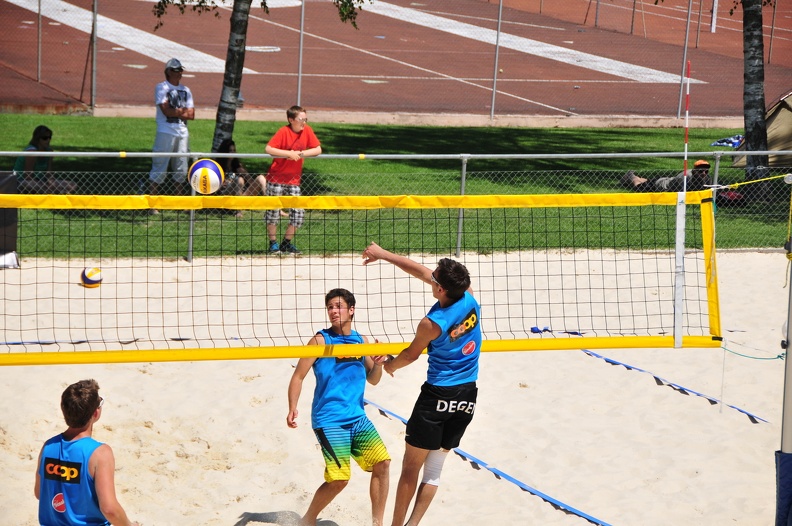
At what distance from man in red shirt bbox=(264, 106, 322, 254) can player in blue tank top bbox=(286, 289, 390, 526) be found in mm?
5229

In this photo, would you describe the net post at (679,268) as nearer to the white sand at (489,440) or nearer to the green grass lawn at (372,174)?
the white sand at (489,440)

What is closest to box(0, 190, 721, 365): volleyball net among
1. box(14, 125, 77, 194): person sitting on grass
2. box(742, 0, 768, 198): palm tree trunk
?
box(14, 125, 77, 194): person sitting on grass

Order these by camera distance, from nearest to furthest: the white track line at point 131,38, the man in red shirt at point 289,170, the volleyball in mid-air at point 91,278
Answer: the volleyball in mid-air at point 91,278 → the man in red shirt at point 289,170 → the white track line at point 131,38

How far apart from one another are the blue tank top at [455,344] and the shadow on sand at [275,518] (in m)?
1.49

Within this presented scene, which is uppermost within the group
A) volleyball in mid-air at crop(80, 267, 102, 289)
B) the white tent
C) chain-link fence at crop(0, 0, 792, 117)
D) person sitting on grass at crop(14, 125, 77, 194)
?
chain-link fence at crop(0, 0, 792, 117)

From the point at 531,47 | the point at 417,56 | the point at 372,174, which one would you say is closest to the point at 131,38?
the point at 417,56

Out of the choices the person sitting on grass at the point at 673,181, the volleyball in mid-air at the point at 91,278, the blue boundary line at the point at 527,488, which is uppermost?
the person sitting on grass at the point at 673,181

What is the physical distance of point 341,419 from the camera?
626 cm

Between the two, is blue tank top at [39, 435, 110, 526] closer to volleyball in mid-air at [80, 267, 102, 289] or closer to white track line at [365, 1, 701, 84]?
volleyball in mid-air at [80, 267, 102, 289]

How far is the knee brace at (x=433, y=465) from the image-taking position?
20.6 feet

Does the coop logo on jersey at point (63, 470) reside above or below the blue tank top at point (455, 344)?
below

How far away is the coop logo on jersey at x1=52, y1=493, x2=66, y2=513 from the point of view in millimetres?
4902

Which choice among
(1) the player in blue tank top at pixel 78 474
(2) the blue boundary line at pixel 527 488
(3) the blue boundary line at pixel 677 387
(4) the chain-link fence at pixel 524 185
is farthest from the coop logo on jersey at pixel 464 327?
(4) the chain-link fence at pixel 524 185

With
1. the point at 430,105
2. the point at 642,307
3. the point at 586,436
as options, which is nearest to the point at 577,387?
the point at 586,436
